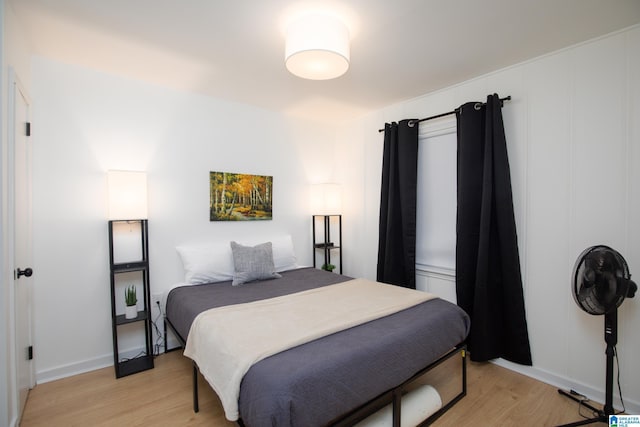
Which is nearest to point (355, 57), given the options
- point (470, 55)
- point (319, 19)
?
point (319, 19)

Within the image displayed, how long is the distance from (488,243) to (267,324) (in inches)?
78.1

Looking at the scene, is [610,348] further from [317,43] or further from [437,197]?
[317,43]

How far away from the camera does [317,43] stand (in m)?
1.80

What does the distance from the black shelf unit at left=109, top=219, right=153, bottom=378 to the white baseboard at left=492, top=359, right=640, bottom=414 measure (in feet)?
10.2

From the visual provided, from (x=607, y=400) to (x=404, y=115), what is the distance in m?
2.89

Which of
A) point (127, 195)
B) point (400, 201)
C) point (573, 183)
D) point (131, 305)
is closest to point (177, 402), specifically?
point (131, 305)

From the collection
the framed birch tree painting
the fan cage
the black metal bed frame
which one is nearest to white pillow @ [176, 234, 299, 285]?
the framed birch tree painting

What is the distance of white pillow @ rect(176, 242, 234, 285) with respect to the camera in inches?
112

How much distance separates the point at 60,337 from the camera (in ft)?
8.06

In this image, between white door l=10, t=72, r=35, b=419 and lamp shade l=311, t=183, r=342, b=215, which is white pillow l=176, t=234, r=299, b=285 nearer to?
white door l=10, t=72, r=35, b=419

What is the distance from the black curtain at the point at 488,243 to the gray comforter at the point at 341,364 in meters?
0.56

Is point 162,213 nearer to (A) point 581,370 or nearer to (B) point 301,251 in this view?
(B) point 301,251

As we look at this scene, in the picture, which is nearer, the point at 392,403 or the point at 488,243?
the point at 392,403

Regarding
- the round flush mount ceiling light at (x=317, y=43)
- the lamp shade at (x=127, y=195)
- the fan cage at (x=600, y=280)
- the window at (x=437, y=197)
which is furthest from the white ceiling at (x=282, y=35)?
the fan cage at (x=600, y=280)
